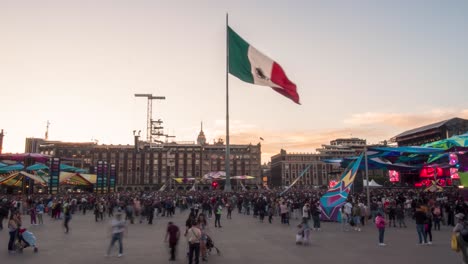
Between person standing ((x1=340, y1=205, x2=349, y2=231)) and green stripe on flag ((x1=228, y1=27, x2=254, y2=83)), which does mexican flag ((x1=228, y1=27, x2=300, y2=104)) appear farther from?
person standing ((x1=340, y1=205, x2=349, y2=231))

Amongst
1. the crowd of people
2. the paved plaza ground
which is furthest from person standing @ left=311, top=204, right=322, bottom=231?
the paved plaza ground

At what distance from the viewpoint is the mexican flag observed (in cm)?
2414

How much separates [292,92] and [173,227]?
14.3m

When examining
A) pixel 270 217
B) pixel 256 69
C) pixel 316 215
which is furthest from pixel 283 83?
pixel 316 215

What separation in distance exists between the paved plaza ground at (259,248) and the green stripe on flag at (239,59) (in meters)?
10.8

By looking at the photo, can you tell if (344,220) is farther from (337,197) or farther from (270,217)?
(270,217)

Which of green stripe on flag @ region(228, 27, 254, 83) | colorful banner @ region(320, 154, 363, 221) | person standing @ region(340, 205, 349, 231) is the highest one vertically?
green stripe on flag @ region(228, 27, 254, 83)

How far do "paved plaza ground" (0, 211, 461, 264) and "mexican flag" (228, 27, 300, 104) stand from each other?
935 centimetres

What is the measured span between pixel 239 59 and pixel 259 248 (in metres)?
15.2

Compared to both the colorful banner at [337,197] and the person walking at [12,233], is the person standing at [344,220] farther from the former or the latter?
the person walking at [12,233]

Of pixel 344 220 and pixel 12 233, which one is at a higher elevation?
pixel 12 233

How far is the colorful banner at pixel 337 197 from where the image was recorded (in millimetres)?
22234

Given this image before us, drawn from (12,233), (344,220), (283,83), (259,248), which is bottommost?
(259,248)

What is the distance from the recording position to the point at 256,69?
25.1m
